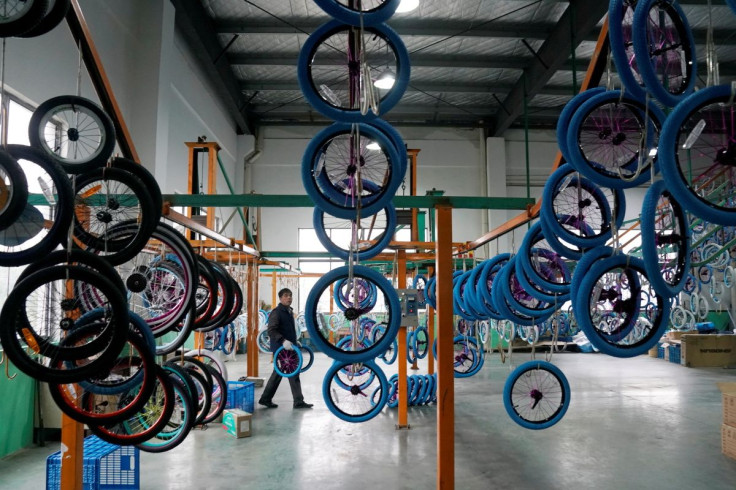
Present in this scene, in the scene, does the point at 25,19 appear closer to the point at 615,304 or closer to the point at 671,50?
the point at 671,50

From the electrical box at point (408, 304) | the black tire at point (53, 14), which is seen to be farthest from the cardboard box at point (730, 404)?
the black tire at point (53, 14)

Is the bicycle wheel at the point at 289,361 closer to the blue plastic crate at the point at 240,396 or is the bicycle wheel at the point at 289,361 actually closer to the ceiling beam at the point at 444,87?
the blue plastic crate at the point at 240,396

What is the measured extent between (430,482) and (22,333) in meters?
3.42

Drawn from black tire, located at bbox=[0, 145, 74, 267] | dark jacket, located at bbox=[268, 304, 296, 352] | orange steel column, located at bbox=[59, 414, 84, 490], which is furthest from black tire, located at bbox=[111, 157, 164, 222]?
dark jacket, located at bbox=[268, 304, 296, 352]

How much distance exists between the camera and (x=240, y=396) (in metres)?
6.85

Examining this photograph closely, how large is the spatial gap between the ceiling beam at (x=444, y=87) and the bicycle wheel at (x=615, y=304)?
10.1 meters

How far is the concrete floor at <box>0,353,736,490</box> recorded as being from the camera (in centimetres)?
453

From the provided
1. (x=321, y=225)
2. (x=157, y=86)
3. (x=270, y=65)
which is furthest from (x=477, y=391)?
(x=270, y=65)

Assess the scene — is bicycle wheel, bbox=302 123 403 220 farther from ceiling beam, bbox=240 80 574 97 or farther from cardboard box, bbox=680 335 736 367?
cardboard box, bbox=680 335 736 367

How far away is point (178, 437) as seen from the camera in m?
3.65

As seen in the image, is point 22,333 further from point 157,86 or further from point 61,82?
point 157,86

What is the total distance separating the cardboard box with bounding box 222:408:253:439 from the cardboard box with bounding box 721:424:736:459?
5.27m

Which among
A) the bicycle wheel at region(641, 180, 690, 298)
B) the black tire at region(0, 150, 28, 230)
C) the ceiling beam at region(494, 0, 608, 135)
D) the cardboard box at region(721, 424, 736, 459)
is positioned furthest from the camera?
the ceiling beam at region(494, 0, 608, 135)

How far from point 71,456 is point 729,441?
6195 millimetres
